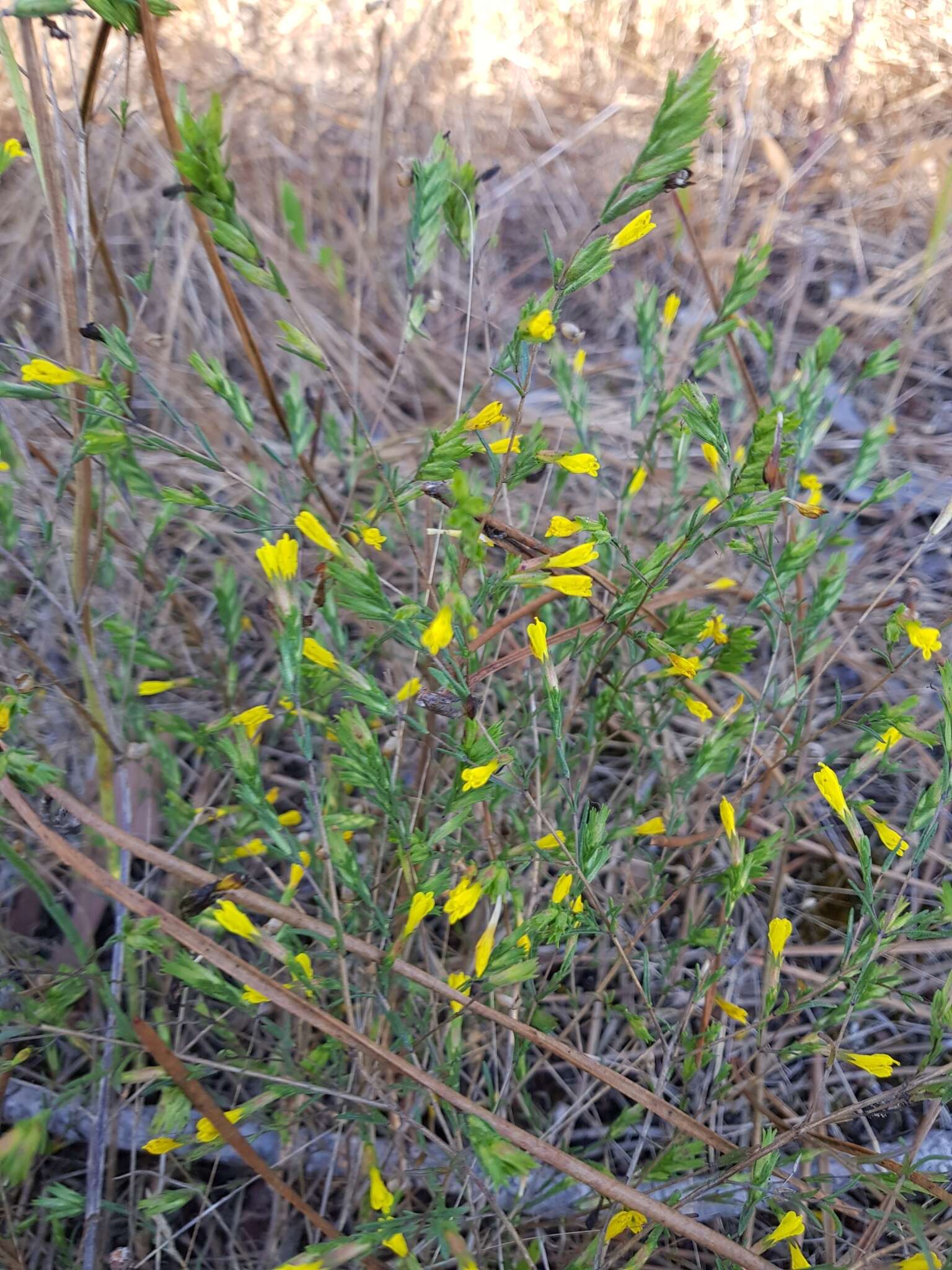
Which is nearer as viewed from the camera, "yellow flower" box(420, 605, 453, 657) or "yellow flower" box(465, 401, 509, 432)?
"yellow flower" box(420, 605, 453, 657)

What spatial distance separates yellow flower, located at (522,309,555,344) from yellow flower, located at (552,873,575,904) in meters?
0.65

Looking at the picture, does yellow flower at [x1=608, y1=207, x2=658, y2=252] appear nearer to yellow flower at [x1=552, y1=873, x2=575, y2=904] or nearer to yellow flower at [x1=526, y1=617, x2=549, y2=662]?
yellow flower at [x1=526, y1=617, x2=549, y2=662]

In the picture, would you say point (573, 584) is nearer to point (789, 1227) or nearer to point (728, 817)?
point (728, 817)

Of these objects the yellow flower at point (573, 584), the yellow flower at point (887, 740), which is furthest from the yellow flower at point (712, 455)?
the yellow flower at point (887, 740)

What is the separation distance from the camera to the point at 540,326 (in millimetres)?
954

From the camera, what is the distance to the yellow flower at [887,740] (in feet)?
3.87

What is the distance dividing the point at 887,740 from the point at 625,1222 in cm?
71

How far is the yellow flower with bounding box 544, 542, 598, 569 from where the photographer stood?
3.48 feet

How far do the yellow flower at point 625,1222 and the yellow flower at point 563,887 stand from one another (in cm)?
39

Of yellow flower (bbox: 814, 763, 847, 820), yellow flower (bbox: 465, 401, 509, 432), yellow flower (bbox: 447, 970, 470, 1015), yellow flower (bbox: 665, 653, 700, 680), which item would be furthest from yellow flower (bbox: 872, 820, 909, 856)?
yellow flower (bbox: 465, 401, 509, 432)

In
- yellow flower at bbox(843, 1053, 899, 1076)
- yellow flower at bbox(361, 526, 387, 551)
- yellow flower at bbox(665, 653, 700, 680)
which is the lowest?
yellow flower at bbox(843, 1053, 899, 1076)

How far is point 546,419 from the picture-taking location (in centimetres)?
255

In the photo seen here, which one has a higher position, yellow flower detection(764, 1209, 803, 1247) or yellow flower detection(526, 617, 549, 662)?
yellow flower detection(526, 617, 549, 662)

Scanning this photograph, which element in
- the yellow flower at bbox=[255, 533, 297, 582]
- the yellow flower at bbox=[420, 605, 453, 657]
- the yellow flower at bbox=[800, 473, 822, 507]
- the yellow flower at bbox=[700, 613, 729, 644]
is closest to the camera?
the yellow flower at bbox=[420, 605, 453, 657]
